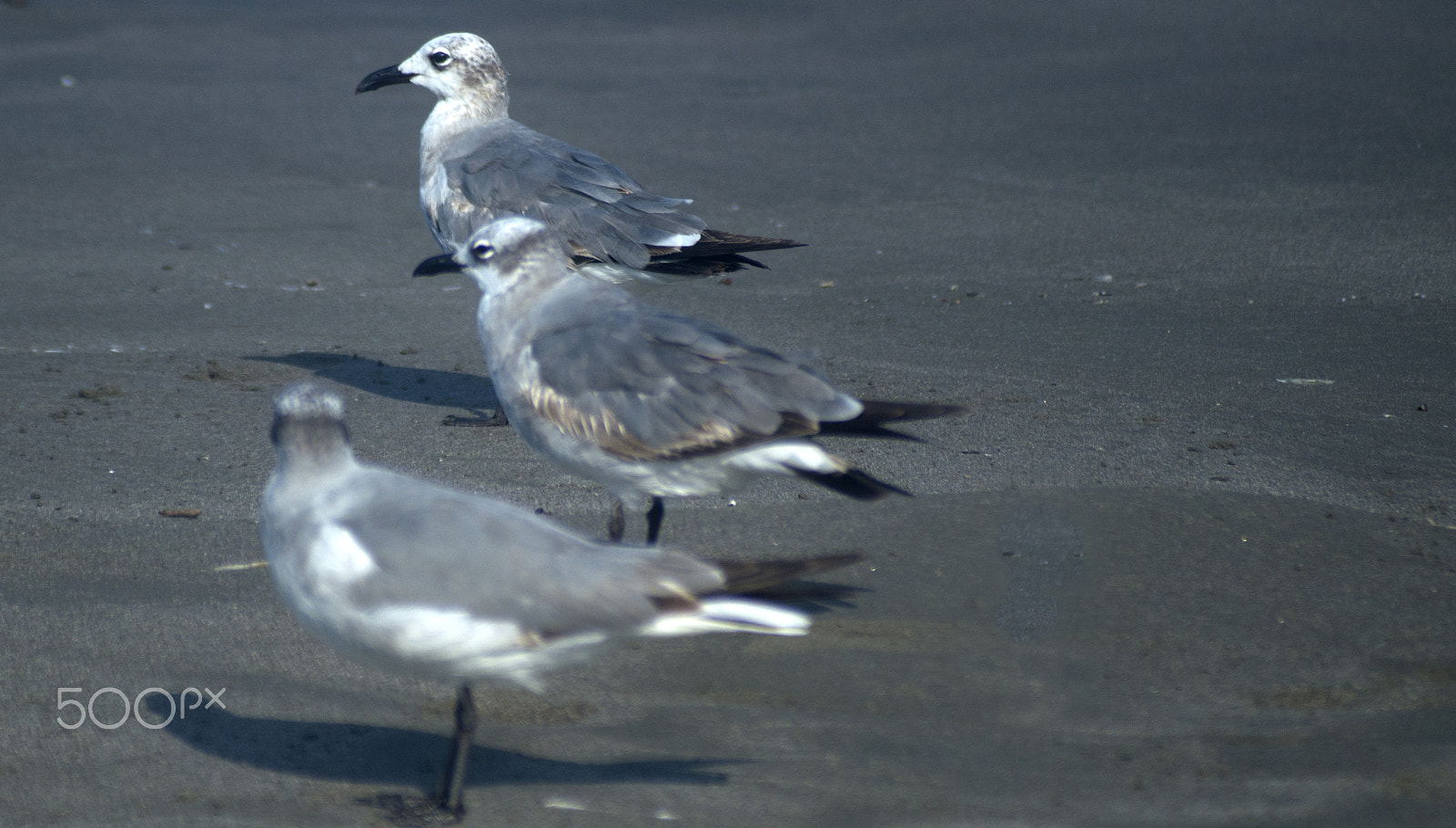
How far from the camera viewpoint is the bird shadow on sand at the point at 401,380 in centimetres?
616

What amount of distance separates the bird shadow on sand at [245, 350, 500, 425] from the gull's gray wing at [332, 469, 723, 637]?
2.94m

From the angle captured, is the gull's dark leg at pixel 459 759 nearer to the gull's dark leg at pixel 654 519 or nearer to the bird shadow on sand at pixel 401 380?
the gull's dark leg at pixel 654 519

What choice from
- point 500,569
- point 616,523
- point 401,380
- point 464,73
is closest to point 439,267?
point 616,523

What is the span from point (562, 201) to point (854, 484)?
2906mm

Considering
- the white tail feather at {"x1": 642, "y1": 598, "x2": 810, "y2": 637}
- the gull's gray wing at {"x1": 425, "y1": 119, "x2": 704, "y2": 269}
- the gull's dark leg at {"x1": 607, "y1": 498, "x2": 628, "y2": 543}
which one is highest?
the gull's gray wing at {"x1": 425, "y1": 119, "x2": 704, "y2": 269}

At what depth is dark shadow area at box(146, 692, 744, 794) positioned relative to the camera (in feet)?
10.6

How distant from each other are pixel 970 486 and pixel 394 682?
2295 mm

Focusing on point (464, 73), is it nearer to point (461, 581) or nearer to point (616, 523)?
point (616, 523)

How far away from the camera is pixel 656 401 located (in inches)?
151

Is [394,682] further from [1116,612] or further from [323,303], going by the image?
[323,303]

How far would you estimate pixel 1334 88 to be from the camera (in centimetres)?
1143

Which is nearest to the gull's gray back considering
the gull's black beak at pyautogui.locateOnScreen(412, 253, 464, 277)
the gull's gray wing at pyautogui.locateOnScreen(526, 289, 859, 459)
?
the gull's gray wing at pyautogui.locateOnScreen(526, 289, 859, 459)

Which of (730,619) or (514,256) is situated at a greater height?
(514,256)

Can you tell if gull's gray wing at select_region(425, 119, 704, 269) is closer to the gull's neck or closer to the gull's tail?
the gull's tail
